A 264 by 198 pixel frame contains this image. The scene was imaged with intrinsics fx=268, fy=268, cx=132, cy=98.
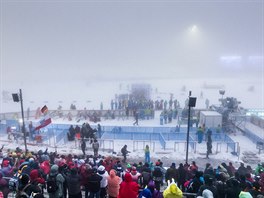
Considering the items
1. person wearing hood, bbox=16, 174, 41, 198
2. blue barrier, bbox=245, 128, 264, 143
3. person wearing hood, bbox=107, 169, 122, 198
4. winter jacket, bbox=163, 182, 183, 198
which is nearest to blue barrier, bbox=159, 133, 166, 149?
blue barrier, bbox=245, 128, 264, 143

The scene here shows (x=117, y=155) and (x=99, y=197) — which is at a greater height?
(x=99, y=197)

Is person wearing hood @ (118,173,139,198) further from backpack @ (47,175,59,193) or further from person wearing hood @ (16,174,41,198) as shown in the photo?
person wearing hood @ (16,174,41,198)

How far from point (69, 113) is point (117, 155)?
1045 centimetres

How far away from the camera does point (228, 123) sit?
20.1 m

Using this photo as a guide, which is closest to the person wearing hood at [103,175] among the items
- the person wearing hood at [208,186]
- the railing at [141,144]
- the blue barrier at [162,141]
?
the person wearing hood at [208,186]

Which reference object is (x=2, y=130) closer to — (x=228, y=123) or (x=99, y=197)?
(x=99, y=197)

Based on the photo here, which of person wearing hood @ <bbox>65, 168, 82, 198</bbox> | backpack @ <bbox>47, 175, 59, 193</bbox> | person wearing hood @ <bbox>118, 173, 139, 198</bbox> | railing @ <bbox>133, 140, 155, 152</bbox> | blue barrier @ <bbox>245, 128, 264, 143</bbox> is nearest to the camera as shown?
person wearing hood @ <bbox>118, 173, 139, 198</bbox>

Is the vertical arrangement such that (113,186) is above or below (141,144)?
above

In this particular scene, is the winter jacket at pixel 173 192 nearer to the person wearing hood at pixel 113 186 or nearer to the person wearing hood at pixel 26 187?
the person wearing hood at pixel 113 186

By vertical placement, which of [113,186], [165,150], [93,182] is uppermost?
[93,182]

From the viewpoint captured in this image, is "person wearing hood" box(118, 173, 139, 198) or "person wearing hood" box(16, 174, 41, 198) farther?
"person wearing hood" box(118, 173, 139, 198)

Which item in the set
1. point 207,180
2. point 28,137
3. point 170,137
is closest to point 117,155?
point 170,137

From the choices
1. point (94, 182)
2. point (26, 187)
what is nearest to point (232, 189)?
point (94, 182)

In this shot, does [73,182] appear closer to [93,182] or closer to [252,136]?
[93,182]
